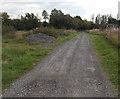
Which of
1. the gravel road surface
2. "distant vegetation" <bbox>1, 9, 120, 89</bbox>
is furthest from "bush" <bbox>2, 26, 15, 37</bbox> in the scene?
the gravel road surface

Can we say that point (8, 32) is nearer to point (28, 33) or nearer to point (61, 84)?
point (28, 33)

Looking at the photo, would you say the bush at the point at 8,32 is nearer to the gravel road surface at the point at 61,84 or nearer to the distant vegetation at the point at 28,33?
the distant vegetation at the point at 28,33

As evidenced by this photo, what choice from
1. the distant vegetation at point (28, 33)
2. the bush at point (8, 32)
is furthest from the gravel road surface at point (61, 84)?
the bush at point (8, 32)

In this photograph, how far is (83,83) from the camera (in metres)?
6.56

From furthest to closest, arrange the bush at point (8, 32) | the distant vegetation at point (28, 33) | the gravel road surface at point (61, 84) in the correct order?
the bush at point (8, 32) < the distant vegetation at point (28, 33) < the gravel road surface at point (61, 84)

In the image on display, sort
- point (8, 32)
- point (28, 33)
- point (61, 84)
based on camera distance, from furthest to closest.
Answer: point (28, 33) < point (8, 32) < point (61, 84)

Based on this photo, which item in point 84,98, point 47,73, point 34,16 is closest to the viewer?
point 84,98

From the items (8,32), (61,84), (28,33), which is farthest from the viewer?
(28,33)

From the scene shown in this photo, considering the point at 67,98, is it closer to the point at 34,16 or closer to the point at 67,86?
the point at 67,86

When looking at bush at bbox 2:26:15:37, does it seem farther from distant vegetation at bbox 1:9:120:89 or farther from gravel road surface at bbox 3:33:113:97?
gravel road surface at bbox 3:33:113:97

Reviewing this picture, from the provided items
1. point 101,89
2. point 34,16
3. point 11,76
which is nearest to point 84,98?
point 101,89

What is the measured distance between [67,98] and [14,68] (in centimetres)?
430

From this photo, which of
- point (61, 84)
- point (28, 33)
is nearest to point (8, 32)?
point (28, 33)

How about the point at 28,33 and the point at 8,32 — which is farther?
the point at 28,33
